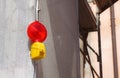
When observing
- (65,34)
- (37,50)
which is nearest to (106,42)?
(65,34)

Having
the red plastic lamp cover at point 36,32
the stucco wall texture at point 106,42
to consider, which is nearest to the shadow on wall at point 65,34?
the red plastic lamp cover at point 36,32

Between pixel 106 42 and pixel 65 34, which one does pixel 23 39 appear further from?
pixel 106 42

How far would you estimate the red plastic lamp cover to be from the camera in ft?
6.16

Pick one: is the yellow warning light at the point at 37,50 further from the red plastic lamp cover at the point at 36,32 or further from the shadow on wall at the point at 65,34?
the shadow on wall at the point at 65,34

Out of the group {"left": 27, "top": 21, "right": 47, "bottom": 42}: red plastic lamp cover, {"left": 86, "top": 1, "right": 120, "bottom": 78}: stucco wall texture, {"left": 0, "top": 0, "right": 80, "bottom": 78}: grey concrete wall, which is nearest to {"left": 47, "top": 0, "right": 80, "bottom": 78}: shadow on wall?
{"left": 0, "top": 0, "right": 80, "bottom": 78}: grey concrete wall

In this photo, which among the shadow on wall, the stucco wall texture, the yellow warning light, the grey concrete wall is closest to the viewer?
the yellow warning light

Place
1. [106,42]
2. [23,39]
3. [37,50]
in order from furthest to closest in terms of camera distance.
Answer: [106,42], [23,39], [37,50]

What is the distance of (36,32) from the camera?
74.2 inches

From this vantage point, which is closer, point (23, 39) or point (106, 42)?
point (23, 39)

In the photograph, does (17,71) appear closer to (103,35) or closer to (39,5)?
(39,5)

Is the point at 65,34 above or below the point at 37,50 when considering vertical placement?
above

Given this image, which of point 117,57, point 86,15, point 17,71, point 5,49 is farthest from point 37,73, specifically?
point 117,57

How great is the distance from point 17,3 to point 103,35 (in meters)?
4.97

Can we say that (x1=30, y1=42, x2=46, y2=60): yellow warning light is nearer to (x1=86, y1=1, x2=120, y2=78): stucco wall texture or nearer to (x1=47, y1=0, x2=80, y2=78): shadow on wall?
(x1=47, y1=0, x2=80, y2=78): shadow on wall
